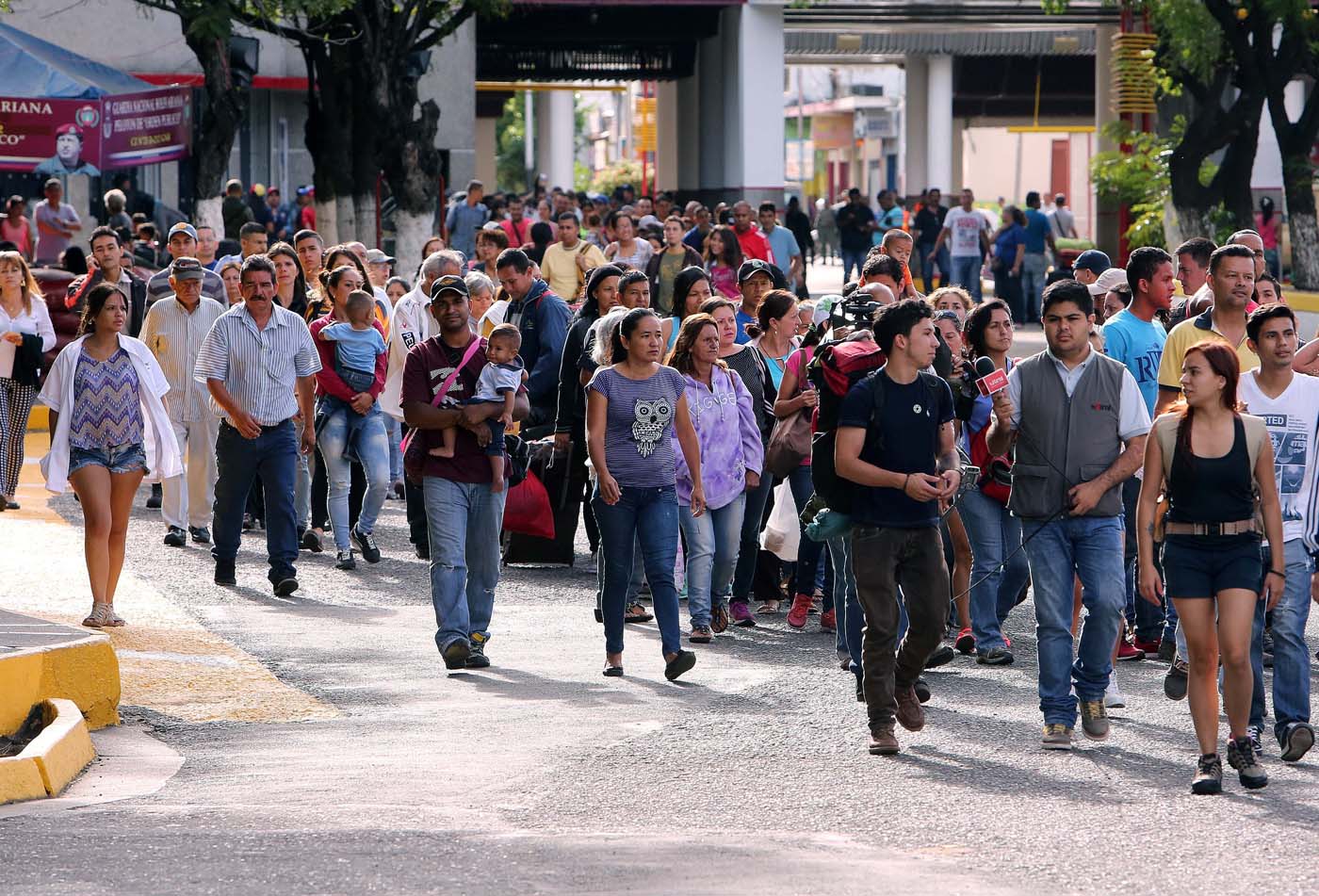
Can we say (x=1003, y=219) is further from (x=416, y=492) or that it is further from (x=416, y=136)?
(x=416, y=492)

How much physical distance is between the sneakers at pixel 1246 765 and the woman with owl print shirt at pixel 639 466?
106 inches

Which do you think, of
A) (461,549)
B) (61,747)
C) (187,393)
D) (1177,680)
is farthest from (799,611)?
(187,393)

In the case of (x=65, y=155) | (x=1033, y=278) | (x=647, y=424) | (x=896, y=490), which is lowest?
(x=896, y=490)

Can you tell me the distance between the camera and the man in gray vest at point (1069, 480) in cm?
785

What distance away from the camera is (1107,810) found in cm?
694

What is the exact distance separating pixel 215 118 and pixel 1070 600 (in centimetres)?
1876

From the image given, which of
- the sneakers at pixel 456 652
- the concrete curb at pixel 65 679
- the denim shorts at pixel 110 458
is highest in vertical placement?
the denim shorts at pixel 110 458

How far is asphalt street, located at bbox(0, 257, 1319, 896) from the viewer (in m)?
6.17

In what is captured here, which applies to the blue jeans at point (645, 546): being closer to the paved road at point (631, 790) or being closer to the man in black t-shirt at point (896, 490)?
the paved road at point (631, 790)

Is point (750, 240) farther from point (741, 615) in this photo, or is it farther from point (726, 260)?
point (741, 615)

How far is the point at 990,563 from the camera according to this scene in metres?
Answer: 9.77

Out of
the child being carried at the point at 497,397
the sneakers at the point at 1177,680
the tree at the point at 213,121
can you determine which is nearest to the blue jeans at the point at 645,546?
the child being carried at the point at 497,397

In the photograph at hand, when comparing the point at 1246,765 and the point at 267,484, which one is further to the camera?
the point at 267,484

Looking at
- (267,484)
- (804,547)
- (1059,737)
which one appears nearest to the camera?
(1059,737)
